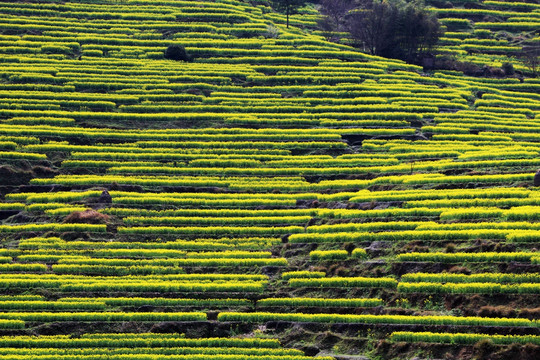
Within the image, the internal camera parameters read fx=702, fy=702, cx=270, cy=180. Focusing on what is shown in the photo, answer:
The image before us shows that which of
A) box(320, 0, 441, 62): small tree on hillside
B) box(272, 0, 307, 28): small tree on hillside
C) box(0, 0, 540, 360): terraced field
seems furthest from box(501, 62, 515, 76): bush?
box(272, 0, 307, 28): small tree on hillside

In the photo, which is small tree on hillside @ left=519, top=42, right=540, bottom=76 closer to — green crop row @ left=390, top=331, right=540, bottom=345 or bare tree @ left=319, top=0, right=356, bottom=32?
bare tree @ left=319, top=0, right=356, bottom=32

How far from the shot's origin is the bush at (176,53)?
86.7m

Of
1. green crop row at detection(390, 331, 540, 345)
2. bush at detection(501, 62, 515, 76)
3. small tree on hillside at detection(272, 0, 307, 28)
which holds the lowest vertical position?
green crop row at detection(390, 331, 540, 345)

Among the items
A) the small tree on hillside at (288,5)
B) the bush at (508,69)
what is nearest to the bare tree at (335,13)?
the small tree on hillside at (288,5)

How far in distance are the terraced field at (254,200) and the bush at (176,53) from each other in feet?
5.13

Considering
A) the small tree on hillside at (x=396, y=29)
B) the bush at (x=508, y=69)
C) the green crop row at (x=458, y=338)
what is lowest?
the green crop row at (x=458, y=338)

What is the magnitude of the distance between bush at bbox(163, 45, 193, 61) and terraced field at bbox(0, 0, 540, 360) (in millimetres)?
1564

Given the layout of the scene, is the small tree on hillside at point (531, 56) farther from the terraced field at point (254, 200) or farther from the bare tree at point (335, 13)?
the bare tree at point (335, 13)

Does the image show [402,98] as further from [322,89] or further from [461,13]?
[461,13]

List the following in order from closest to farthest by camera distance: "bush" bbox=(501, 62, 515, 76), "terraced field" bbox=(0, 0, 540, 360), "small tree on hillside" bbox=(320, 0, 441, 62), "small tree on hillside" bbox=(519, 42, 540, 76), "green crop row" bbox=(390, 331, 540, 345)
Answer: "green crop row" bbox=(390, 331, 540, 345), "terraced field" bbox=(0, 0, 540, 360), "bush" bbox=(501, 62, 515, 76), "small tree on hillside" bbox=(320, 0, 441, 62), "small tree on hillside" bbox=(519, 42, 540, 76)

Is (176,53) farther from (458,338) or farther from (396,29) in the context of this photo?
(458,338)

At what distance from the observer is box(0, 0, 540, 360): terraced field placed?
3631 centimetres

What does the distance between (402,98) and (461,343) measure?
4720 centimetres

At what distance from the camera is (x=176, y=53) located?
86688 mm
